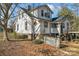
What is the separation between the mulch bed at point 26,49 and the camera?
4.55 meters

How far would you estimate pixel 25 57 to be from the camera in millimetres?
4527

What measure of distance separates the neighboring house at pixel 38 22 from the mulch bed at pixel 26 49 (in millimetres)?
192

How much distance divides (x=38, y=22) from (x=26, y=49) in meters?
0.47

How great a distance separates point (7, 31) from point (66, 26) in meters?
0.93

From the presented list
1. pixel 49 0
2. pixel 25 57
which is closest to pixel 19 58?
pixel 25 57

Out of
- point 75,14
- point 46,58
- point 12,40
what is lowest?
point 46,58

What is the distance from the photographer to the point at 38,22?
459 cm

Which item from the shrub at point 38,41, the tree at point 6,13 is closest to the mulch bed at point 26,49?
the shrub at point 38,41

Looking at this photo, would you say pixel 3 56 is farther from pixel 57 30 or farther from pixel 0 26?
pixel 57 30

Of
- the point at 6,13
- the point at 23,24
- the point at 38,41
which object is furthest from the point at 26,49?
the point at 6,13

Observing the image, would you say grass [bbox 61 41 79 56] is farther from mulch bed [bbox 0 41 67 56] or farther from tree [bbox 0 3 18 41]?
tree [bbox 0 3 18 41]

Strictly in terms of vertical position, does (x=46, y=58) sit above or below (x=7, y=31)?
below

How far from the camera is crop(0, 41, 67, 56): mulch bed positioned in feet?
14.9

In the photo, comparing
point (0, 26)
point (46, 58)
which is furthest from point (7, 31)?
point (46, 58)
